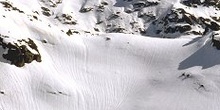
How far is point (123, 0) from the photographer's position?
152 meters

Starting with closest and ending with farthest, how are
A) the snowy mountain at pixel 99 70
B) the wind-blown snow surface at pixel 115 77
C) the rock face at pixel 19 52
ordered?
the wind-blown snow surface at pixel 115 77 < the snowy mountain at pixel 99 70 < the rock face at pixel 19 52

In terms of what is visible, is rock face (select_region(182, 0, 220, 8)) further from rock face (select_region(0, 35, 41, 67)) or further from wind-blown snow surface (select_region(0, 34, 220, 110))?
rock face (select_region(0, 35, 41, 67))

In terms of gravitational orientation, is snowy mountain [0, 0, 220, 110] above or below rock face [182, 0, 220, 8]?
below

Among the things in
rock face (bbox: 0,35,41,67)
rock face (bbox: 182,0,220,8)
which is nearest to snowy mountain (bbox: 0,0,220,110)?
rock face (bbox: 0,35,41,67)

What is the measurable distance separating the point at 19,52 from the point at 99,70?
16.5m

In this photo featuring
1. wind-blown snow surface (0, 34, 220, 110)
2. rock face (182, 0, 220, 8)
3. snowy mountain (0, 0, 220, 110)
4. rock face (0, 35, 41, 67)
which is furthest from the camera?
rock face (182, 0, 220, 8)

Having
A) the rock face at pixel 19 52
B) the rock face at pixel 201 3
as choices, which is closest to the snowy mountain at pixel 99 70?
the rock face at pixel 19 52

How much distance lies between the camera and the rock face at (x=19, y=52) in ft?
281

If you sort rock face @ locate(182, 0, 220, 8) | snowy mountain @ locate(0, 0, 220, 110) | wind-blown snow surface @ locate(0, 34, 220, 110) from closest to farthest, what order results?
wind-blown snow surface @ locate(0, 34, 220, 110) < snowy mountain @ locate(0, 0, 220, 110) < rock face @ locate(182, 0, 220, 8)

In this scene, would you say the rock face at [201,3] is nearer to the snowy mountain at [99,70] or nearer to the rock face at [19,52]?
the snowy mountain at [99,70]

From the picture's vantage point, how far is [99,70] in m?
92.1

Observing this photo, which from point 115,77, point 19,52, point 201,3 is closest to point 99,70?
point 115,77

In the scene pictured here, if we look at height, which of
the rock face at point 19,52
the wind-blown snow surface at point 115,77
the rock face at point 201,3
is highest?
the rock face at point 201,3

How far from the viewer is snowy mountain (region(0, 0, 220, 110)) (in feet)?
265
